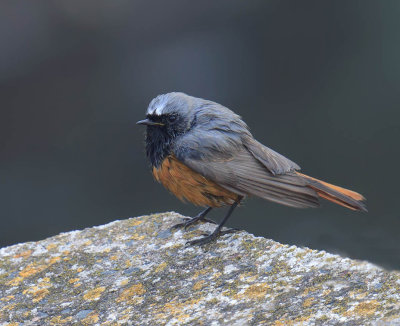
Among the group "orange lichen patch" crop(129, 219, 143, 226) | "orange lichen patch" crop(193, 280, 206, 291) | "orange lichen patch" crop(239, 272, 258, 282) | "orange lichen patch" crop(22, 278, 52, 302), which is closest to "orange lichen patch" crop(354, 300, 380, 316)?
"orange lichen patch" crop(239, 272, 258, 282)

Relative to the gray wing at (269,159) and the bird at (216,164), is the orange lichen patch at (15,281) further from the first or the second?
the gray wing at (269,159)

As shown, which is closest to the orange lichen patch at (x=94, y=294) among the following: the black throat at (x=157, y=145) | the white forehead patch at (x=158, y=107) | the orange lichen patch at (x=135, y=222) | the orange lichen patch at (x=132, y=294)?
the orange lichen patch at (x=132, y=294)

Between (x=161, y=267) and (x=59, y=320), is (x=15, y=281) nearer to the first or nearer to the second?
(x=59, y=320)

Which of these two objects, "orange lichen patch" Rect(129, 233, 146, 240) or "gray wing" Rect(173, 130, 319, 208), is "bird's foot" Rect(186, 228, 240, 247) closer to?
"orange lichen patch" Rect(129, 233, 146, 240)

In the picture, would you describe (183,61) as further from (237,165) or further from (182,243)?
(182,243)

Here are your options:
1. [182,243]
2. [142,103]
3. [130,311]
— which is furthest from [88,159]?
[130,311]

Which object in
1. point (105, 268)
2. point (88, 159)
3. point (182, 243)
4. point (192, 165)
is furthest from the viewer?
point (88, 159)

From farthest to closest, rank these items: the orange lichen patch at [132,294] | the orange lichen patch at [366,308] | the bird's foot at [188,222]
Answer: the bird's foot at [188,222] → the orange lichen patch at [132,294] → the orange lichen patch at [366,308]
